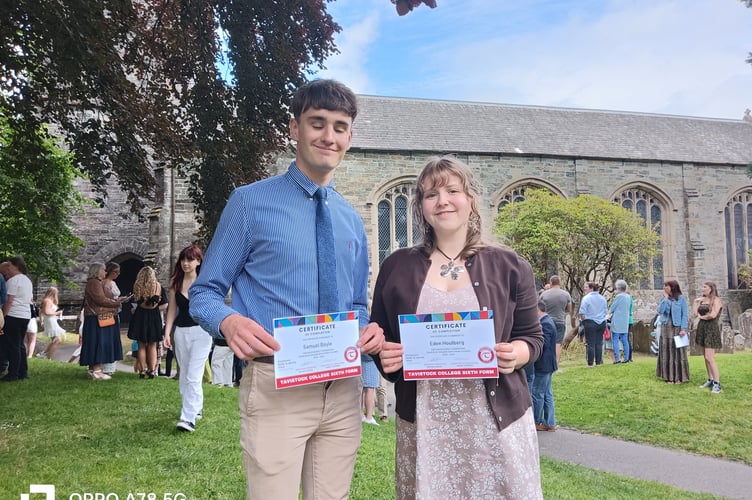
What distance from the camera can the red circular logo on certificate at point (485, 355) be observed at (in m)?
2.03

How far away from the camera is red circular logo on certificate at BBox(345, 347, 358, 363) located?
197 cm

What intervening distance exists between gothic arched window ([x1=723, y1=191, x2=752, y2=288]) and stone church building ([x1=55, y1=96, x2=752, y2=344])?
0.05 metres

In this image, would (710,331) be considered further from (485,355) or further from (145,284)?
(145,284)

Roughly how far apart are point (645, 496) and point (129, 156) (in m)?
6.33

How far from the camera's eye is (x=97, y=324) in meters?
8.80

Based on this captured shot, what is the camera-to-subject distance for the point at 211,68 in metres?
6.92

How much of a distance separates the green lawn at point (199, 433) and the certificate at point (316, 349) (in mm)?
2480

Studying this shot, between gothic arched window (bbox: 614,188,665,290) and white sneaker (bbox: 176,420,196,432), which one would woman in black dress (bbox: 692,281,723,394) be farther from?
gothic arched window (bbox: 614,188,665,290)

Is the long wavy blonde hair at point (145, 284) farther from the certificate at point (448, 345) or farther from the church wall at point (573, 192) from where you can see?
the church wall at point (573, 192)

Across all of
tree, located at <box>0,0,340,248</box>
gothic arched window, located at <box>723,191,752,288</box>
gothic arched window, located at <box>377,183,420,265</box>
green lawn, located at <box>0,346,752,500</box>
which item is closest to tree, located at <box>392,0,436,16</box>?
green lawn, located at <box>0,346,752,500</box>

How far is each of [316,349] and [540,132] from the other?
25.1 m

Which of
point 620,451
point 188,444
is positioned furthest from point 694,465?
point 188,444

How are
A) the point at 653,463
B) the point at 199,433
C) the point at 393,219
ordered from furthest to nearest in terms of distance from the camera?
the point at 393,219 → the point at 653,463 → the point at 199,433

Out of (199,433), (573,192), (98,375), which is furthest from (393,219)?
(199,433)
